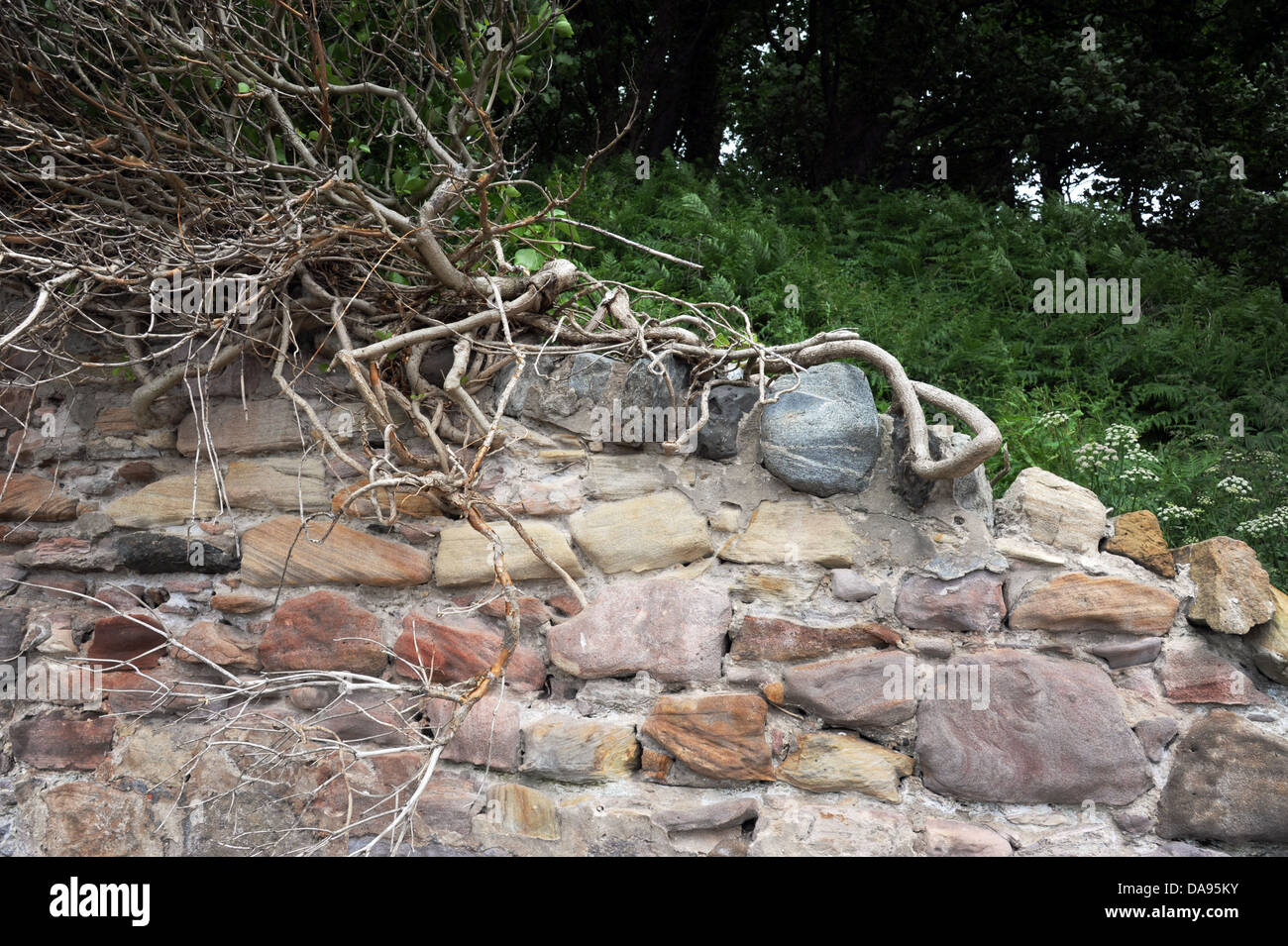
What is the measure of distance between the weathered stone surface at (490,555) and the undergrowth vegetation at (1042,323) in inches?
50.7

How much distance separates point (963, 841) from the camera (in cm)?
185

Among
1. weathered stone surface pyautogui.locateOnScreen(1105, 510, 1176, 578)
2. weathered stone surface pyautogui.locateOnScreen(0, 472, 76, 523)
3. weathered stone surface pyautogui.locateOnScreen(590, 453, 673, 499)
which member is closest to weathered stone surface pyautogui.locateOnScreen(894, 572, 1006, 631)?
weathered stone surface pyautogui.locateOnScreen(1105, 510, 1176, 578)

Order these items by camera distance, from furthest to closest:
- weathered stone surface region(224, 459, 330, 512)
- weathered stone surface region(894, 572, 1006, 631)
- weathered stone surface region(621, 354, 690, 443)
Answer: weathered stone surface region(224, 459, 330, 512)
weathered stone surface region(621, 354, 690, 443)
weathered stone surface region(894, 572, 1006, 631)

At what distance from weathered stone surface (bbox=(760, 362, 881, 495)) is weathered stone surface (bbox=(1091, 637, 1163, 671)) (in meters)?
0.66

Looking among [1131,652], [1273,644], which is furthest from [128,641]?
[1273,644]

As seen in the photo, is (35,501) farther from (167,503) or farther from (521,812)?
(521,812)

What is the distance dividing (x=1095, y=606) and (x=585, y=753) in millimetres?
1222

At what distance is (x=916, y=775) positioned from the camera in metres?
1.93

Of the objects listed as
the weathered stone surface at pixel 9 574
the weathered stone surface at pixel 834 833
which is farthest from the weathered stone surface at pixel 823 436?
the weathered stone surface at pixel 9 574

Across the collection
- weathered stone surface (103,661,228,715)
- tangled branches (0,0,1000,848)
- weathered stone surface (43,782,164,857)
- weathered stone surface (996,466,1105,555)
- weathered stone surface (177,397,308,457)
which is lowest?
weathered stone surface (43,782,164,857)

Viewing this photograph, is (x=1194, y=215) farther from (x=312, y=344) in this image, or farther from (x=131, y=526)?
(x=131, y=526)

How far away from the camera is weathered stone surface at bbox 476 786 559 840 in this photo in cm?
201

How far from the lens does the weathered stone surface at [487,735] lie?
81.5 inches

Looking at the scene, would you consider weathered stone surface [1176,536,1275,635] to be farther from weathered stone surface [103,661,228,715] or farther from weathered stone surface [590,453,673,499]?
weathered stone surface [103,661,228,715]
